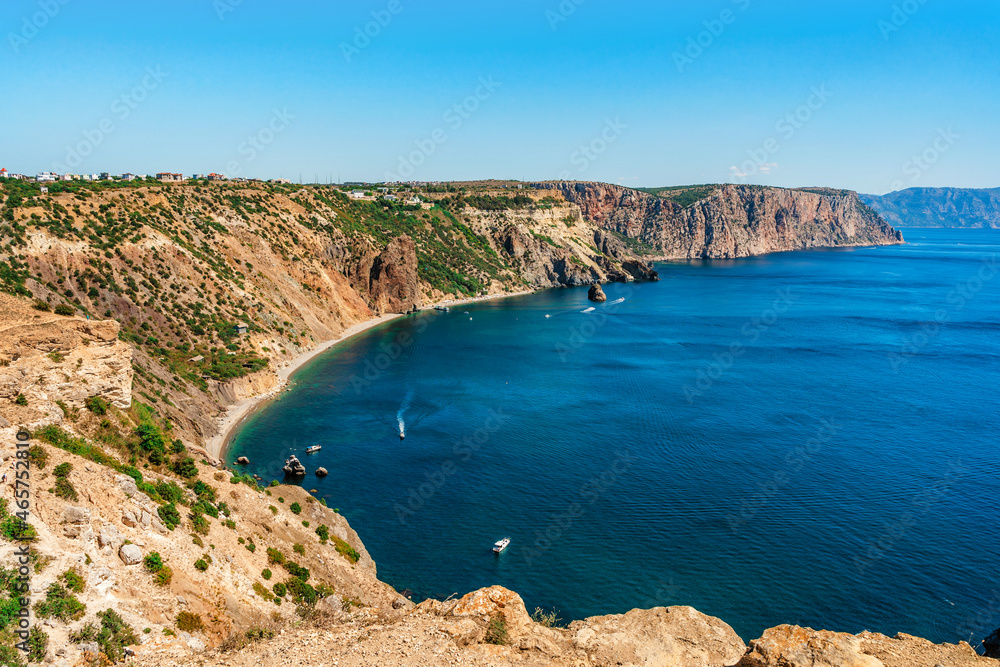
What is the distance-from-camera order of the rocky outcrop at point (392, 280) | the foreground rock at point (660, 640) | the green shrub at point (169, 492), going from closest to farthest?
the foreground rock at point (660, 640) < the green shrub at point (169, 492) < the rocky outcrop at point (392, 280)

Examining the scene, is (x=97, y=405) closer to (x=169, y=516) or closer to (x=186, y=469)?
(x=186, y=469)

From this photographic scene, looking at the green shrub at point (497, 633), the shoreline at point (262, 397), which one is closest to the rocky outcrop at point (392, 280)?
the shoreline at point (262, 397)

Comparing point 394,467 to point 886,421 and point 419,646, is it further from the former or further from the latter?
point 886,421

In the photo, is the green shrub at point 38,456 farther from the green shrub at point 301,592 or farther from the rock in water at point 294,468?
the rock in water at point 294,468

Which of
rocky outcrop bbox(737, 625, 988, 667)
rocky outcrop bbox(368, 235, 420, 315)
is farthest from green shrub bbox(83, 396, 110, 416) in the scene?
rocky outcrop bbox(368, 235, 420, 315)

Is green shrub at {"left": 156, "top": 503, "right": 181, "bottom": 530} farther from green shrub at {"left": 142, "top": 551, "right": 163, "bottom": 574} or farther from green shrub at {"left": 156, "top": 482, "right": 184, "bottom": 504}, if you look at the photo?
green shrub at {"left": 142, "top": 551, "right": 163, "bottom": 574}

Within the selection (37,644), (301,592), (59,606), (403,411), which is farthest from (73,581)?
(403,411)
